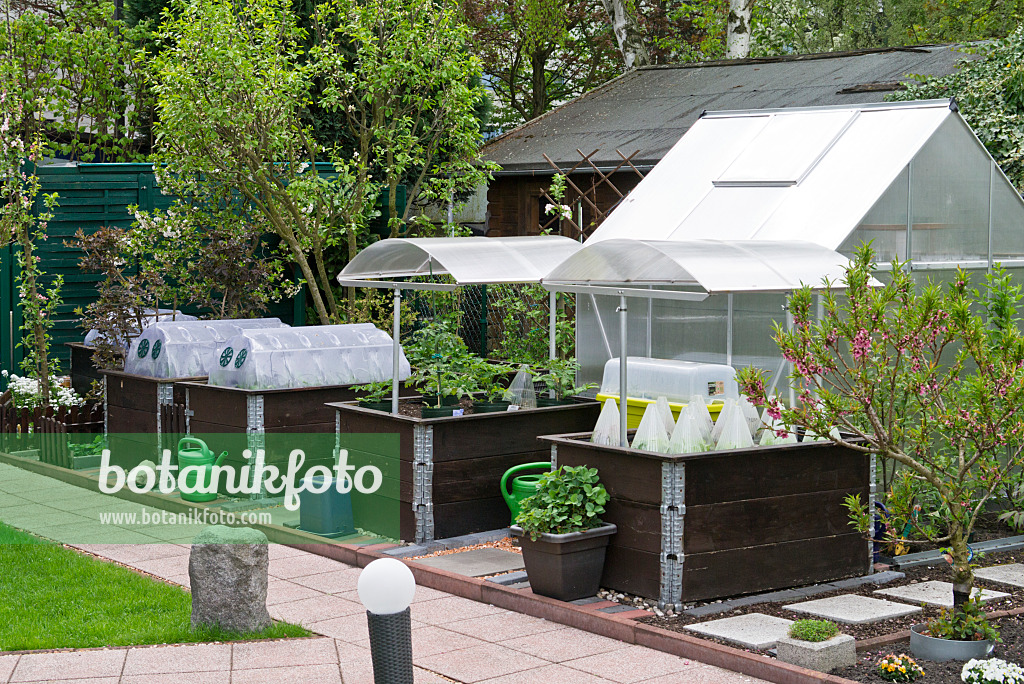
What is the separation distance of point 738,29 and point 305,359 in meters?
13.7

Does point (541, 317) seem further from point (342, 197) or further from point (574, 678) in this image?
point (574, 678)

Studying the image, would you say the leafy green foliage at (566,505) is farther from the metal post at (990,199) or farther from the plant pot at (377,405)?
the metal post at (990,199)

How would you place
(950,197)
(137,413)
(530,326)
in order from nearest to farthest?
1. (950,197)
2. (137,413)
3. (530,326)

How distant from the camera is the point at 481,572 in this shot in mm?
7758

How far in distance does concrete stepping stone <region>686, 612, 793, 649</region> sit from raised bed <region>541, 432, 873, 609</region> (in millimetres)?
346

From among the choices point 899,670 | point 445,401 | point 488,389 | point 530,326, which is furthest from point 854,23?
point 899,670

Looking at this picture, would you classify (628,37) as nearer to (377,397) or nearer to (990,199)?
(990,199)

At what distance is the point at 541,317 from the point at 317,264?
9.43ft

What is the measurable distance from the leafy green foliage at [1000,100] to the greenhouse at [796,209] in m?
1.30

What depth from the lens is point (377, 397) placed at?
947cm

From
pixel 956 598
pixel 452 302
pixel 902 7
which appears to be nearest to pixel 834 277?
pixel 956 598

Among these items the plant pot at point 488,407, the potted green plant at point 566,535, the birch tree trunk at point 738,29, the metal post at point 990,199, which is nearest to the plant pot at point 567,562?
the potted green plant at point 566,535

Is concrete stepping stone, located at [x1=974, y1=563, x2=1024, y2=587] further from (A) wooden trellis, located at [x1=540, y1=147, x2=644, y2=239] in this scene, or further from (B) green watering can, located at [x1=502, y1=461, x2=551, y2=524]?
(A) wooden trellis, located at [x1=540, y1=147, x2=644, y2=239]

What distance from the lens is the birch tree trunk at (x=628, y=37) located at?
22156mm
